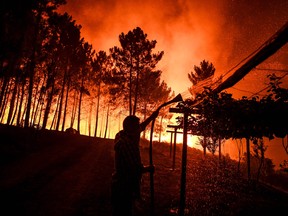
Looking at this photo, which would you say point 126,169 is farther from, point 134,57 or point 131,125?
point 134,57

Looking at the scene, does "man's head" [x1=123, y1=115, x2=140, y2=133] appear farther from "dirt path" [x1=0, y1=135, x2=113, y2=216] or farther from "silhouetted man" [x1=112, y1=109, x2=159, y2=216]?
"dirt path" [x1=0, y1=135, x2=113, y2=216]

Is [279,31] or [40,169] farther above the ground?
[279,31]

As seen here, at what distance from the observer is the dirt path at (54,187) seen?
7.45 m

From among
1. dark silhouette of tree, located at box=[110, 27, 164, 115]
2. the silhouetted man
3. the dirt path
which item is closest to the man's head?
the silhouetted man

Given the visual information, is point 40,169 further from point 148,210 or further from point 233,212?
point 233,212

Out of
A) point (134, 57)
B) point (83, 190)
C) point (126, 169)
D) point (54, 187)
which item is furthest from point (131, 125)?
point (134, 57)

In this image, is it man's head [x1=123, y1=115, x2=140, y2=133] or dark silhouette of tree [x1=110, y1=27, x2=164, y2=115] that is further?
dark silhouette of tree [x1=110, y1=27, x2=164, y2=115]

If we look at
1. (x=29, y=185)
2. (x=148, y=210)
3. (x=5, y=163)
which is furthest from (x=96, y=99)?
(x=148, y=210)

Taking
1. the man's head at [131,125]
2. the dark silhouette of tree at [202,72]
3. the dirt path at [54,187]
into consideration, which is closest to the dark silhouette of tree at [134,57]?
the dark silhouette of tree at [202,72]

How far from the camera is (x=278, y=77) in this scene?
7711 millimetres

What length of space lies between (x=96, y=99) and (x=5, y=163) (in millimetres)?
31783

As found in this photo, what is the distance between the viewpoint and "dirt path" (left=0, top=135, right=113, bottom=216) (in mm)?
7453

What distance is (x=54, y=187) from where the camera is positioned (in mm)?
9859

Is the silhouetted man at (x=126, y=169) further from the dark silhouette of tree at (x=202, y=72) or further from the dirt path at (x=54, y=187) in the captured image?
the dark silhouette of tree at (x=202, y=72)
